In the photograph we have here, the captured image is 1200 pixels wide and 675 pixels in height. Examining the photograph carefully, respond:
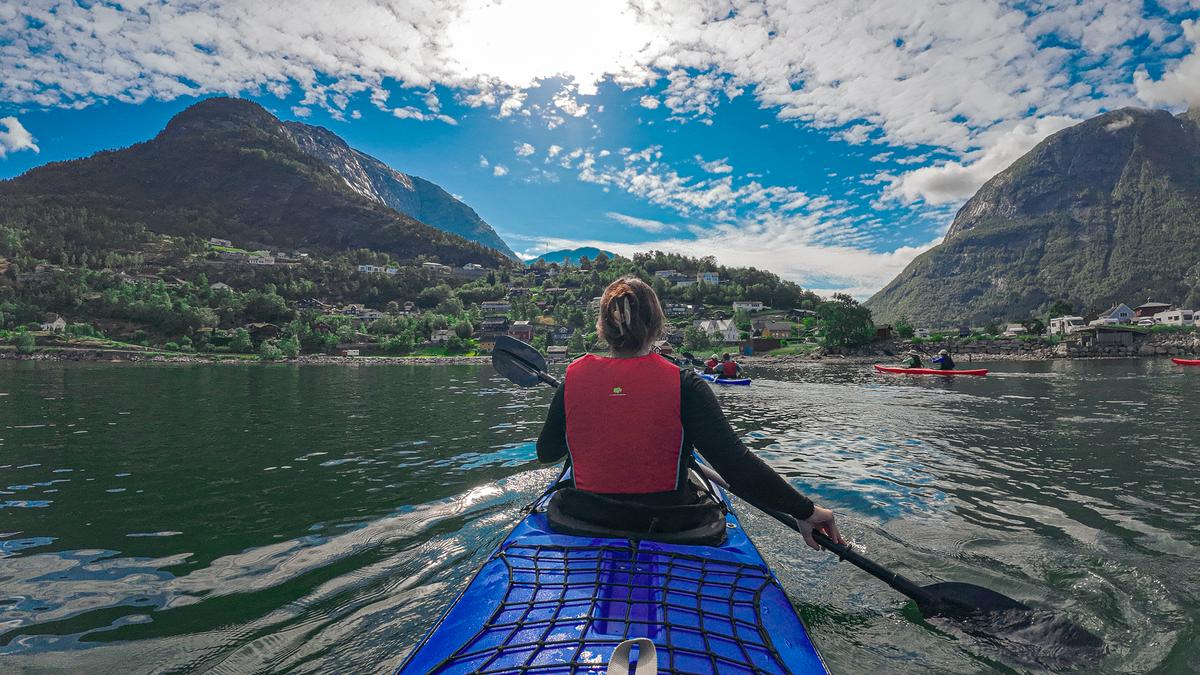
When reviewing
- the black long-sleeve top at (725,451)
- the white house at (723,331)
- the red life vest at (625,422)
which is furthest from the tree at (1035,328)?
the red life vest at (625,422)

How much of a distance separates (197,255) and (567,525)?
216661mm

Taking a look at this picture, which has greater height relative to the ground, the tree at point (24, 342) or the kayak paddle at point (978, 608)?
the tree at point (24, 342)

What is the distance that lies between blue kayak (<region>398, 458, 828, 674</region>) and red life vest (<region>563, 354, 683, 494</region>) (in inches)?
19.4

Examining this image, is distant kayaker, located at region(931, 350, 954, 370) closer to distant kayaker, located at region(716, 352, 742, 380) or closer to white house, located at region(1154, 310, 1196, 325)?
distant kayaker, located at region(716, 352, 742, 380)

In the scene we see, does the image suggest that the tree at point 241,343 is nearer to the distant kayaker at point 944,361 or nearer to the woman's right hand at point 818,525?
the distant kayaker at point 944,361

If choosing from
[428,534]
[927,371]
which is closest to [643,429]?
[428,534]

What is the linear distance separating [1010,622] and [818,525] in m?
2.27

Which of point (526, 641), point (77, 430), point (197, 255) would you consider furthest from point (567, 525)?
point (197, 255)

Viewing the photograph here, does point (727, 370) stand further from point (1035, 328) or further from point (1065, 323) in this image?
point (1065, 323)

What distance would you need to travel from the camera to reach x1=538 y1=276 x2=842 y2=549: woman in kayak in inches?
138

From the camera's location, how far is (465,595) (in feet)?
10.8

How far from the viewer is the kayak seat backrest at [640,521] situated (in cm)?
375

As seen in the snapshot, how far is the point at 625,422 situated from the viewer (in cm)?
357

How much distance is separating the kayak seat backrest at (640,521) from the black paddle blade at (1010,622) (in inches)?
93.4
